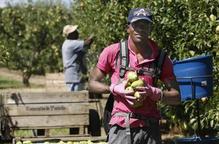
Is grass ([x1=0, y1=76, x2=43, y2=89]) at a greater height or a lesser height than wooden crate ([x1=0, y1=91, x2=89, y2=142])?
lesser

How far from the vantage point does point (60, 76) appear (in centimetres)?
1539

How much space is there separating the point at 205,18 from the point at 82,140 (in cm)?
212

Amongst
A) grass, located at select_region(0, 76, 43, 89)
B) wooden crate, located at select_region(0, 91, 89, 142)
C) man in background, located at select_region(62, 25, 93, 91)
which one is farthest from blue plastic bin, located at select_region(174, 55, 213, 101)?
grass, located at select_region(0, 76, 43, 89)

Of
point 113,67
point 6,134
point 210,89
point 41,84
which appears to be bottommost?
point 41,84

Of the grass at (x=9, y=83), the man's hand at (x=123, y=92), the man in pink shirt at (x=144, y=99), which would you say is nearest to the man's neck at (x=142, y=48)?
the man in pink shirt at (x=144, y=99)

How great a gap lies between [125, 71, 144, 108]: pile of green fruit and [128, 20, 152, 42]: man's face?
0.23m

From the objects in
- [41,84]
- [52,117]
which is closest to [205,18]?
[52,117]

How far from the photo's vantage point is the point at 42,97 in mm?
8812

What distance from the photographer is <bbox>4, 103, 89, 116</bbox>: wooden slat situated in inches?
346

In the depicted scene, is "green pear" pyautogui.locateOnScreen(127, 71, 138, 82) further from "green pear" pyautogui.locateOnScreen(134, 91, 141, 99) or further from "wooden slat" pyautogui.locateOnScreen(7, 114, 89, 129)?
"wooden slat" pyautogui.locateOnScreen(7, 114, 89, 129)

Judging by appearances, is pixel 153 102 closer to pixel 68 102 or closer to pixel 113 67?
pixel 113 67

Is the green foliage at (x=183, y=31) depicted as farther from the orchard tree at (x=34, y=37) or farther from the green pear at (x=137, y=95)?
the orchard tree at (x=34, y=37)

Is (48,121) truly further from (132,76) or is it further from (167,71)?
(132,76)

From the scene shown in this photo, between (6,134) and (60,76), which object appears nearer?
(6,134)
